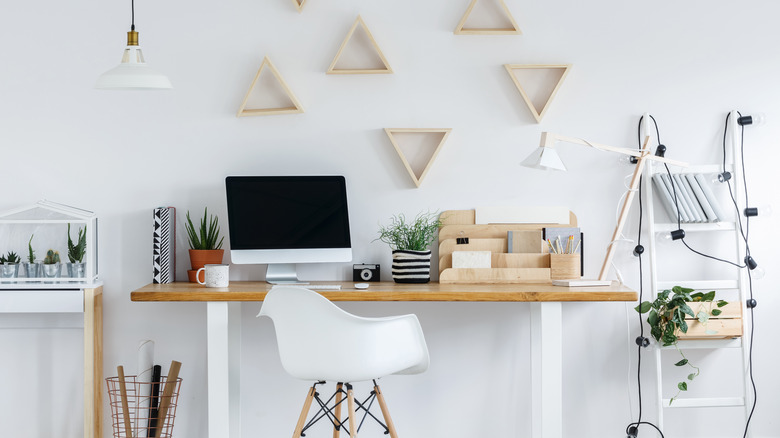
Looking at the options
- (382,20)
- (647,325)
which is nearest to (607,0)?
(382,20)

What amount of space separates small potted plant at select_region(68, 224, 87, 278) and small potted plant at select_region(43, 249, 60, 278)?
5cm

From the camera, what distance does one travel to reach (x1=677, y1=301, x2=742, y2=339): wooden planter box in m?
2.91

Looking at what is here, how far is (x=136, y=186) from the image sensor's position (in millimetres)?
3156

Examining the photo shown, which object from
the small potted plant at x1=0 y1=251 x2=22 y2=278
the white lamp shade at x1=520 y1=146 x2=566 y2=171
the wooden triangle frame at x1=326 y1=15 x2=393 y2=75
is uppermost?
the wooden triangle frame at x1=326 y1=15 x2=393 y2=75

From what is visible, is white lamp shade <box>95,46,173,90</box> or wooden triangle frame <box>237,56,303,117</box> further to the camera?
wooden triangle frame <box>237,56,303,117</box>

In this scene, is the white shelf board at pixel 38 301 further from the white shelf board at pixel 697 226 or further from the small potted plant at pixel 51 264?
the white shelf board at pixel 697 226

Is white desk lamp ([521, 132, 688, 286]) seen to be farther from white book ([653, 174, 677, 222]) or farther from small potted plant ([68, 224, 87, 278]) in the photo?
small potted plant ([68, 224, 87, 278])

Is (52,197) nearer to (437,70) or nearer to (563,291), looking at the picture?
(437,70)

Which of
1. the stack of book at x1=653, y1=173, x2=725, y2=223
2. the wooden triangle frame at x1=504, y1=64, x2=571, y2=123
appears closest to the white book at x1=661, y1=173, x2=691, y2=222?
Result: the stack of book at x1=653, y1=173, x2=725, y2=223

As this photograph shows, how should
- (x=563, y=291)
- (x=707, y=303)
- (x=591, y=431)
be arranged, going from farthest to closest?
(x=591, y=431) < (x=707, y=303) < (x=563, y=291)

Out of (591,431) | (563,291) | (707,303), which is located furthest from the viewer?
(591,431)

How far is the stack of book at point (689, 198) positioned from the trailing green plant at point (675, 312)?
32 centimetres

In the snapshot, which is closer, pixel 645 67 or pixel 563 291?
pixel 563 291

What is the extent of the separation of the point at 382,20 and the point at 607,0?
39.2 inches
